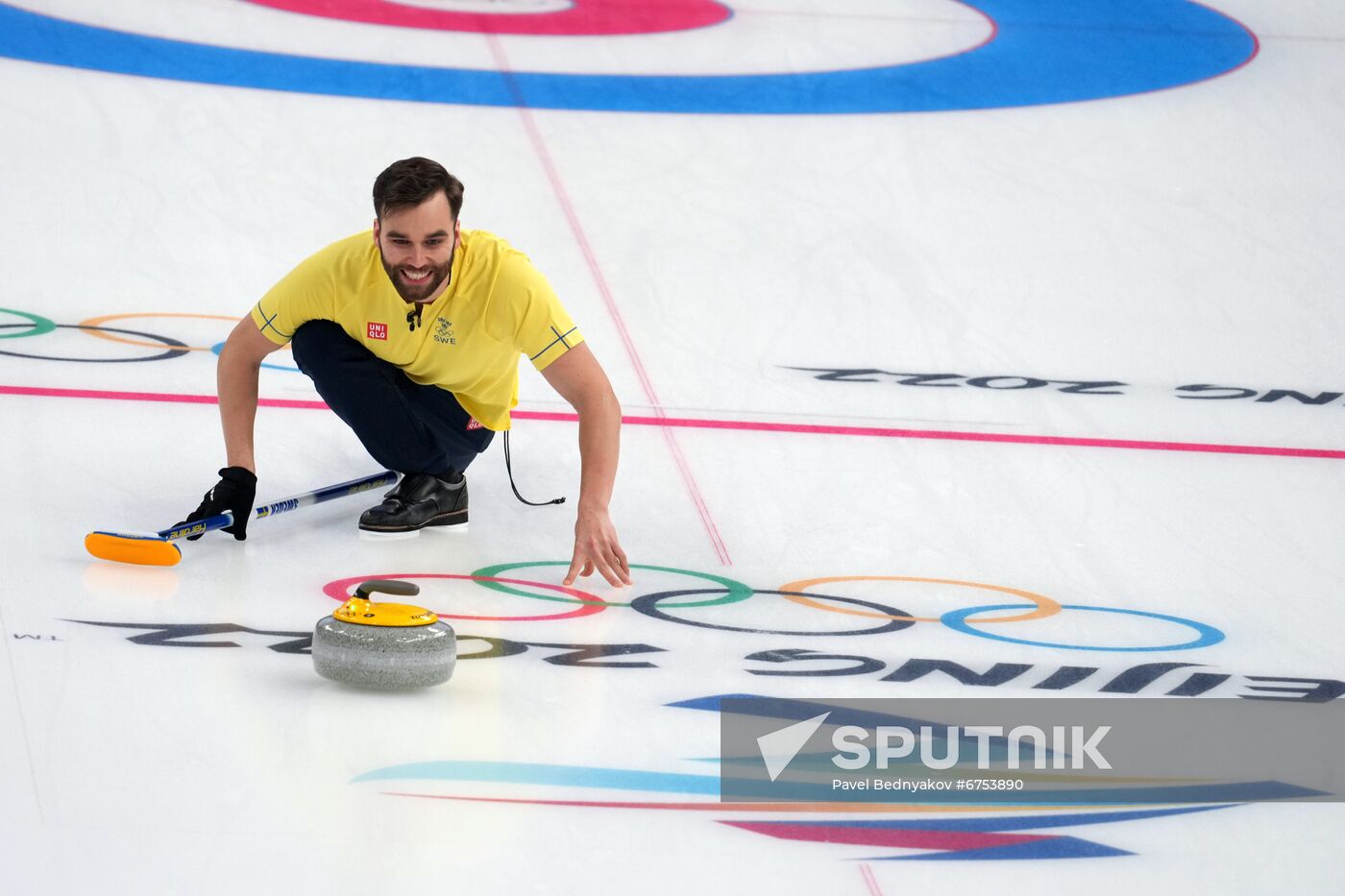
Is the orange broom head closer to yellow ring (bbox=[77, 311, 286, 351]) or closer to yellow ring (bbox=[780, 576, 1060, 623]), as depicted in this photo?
yellow ring (bbox=[780, 576, 1060, 623])

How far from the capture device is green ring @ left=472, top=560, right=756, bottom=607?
2744mm

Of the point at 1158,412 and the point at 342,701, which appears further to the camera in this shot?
the point at 1158,412

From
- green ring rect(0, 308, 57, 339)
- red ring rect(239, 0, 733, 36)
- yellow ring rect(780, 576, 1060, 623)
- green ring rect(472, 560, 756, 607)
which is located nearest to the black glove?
green ring rect(472, 560, 756, 607)

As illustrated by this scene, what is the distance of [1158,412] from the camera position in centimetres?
427

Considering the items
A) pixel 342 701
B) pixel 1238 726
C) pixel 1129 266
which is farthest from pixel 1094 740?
pixel 1129 266

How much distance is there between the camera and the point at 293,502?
300 cm

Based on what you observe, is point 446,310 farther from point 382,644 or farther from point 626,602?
point 382,644

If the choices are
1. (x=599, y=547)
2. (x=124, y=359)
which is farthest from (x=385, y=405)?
(x=124, y=359)

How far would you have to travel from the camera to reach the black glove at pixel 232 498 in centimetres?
284

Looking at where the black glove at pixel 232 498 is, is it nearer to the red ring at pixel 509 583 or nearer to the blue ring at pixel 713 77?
the red ring at pixel 509 583

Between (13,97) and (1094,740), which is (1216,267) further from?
(13,97)

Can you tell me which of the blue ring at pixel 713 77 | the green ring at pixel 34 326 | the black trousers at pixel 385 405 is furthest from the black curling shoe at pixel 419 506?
the blue ring at pixel 713 77

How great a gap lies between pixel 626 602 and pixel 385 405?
65cm

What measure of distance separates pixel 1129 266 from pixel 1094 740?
3.40 metres
